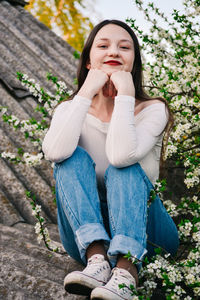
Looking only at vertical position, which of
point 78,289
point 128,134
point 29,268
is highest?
point 128,134

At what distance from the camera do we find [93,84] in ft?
6.88

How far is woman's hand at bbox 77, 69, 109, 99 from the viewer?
2068 mm

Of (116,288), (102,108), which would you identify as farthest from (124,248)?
(102,108)

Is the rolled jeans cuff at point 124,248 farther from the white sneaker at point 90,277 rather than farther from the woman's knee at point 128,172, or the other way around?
the woman's knee at point 128,172

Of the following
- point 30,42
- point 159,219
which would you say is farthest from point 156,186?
point 30,42

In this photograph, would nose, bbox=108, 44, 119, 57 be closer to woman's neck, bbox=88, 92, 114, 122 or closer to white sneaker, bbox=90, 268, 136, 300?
woman's neck, bbox=88, 92, 114, 122

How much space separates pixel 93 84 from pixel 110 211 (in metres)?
0.71

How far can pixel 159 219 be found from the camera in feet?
6.36

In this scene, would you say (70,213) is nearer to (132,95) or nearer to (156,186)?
(156,186)

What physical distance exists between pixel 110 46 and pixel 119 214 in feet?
3.30

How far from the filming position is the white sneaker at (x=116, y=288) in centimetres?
140

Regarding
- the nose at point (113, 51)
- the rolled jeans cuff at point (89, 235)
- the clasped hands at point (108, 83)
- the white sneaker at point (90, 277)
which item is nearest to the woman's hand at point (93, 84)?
the clasped hands at point (108, 83)

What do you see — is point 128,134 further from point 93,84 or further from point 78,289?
point 78,289

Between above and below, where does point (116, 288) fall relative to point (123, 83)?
below
